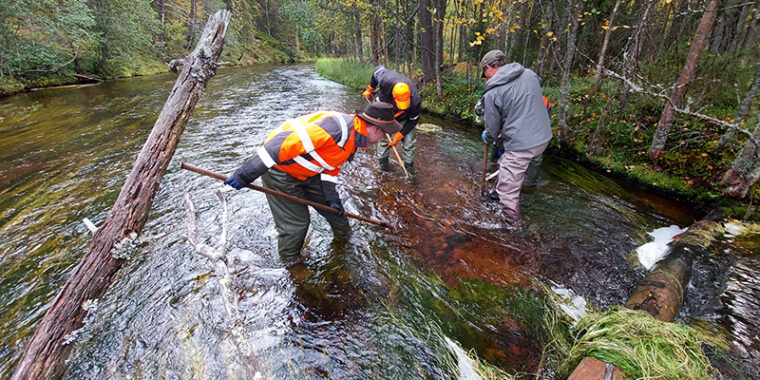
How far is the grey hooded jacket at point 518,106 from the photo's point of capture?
12.9 ft

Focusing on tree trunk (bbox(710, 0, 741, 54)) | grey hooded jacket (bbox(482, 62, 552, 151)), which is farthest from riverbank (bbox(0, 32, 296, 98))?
tree trunk (bbox(710, 0, 741, 54))

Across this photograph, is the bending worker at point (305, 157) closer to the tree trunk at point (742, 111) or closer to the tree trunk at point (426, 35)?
the tree trunk at point (742, 111)

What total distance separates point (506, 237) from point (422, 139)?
4.52 metres

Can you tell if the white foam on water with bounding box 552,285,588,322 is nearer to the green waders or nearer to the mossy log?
the mossy log

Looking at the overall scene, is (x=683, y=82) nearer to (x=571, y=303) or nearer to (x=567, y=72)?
Answer: (x=567, y=72)

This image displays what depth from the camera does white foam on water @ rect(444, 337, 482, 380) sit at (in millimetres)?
2506

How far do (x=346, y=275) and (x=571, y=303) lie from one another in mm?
2351

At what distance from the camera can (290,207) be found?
10.9 feet

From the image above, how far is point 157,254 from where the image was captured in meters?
3.79

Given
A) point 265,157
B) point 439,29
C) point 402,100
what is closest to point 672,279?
point 265,157

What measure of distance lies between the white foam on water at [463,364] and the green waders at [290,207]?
6.15 feet

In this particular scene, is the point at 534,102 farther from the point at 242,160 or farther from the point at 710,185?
the point at 242,160

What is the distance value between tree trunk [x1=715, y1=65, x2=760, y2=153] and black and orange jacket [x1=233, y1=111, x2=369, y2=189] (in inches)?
200

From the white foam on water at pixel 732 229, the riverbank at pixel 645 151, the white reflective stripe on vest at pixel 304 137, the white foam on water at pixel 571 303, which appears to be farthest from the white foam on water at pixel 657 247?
the white reflective stripe on vest at pixel 304 137
